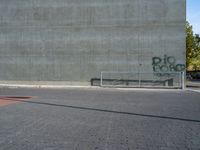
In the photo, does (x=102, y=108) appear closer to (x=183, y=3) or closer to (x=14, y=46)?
(x=183, y=3)

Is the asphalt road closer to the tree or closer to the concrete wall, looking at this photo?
the concrete wall

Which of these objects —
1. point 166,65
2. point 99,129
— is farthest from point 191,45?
point 99,129

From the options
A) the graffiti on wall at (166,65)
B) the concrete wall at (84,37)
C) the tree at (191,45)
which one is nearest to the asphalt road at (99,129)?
the graffiti on wall at (166,65)

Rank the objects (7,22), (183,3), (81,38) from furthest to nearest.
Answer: (7,22), (81,38), (183,3)

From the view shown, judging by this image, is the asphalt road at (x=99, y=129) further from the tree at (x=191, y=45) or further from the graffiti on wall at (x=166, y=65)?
the tree at (x=191, y=45)

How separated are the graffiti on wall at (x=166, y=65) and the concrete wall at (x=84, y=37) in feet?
1.14

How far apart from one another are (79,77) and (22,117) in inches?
640

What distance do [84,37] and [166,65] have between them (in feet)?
24.8

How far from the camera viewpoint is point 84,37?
26.0 meters

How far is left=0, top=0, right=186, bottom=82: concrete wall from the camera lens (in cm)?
2472

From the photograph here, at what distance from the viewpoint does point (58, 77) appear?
26281 millimetres

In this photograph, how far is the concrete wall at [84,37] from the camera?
24.7 meters

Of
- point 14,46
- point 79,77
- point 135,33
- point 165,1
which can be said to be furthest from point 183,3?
point 14,46

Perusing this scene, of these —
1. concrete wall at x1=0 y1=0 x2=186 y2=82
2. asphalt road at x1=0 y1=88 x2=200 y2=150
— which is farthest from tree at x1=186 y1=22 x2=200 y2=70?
asphalt road at x1=0 y1=88 x2=200 y2=150
